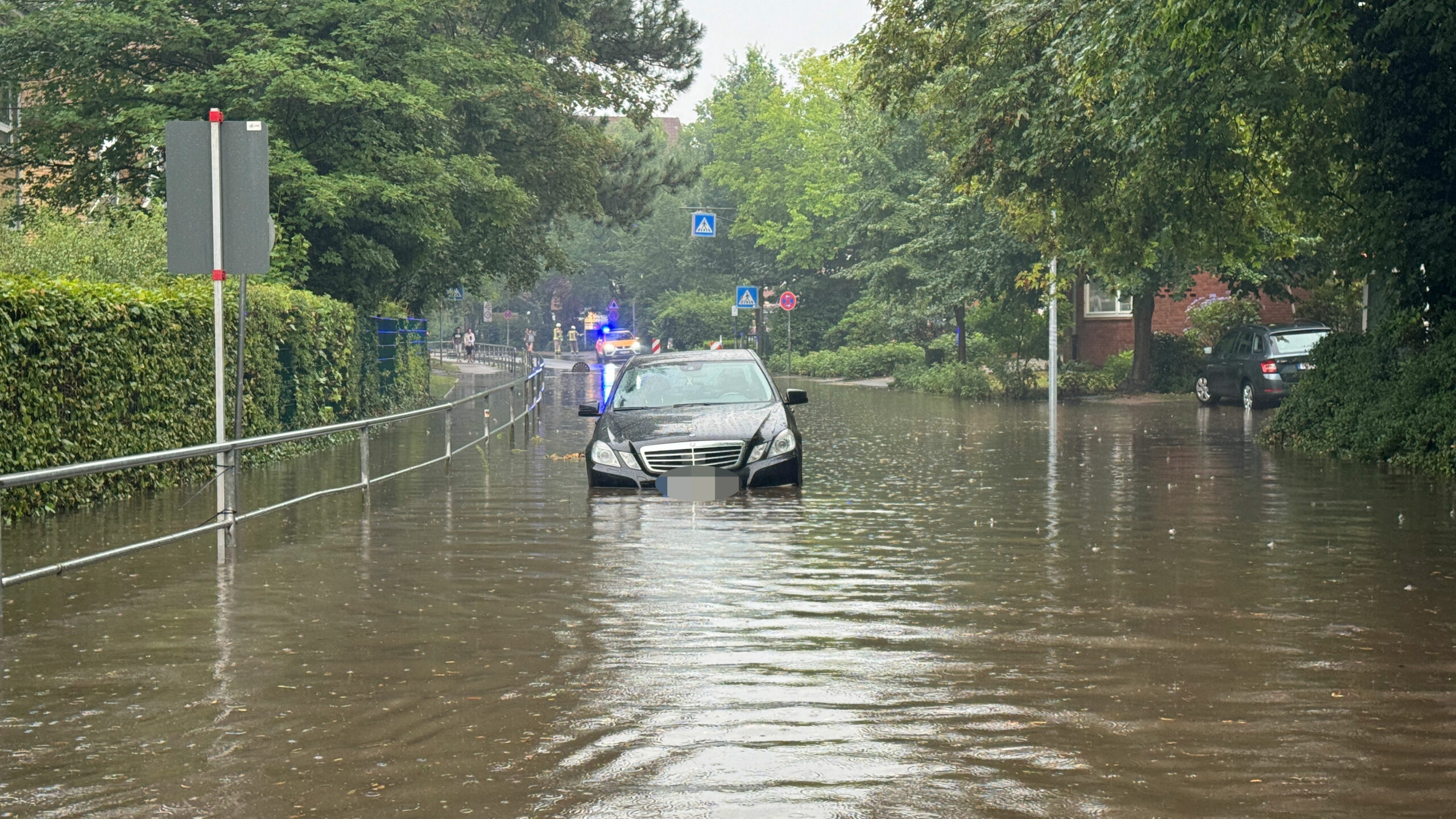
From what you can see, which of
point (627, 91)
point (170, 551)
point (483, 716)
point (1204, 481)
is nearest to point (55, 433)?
point (170, 551)

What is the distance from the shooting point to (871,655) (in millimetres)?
7742

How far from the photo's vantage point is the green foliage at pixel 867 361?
59.6 m

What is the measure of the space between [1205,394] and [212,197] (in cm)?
2592

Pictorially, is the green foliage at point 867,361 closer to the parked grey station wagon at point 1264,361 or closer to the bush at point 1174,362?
the bush at point 1174,362

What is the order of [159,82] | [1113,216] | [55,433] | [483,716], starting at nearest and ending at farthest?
[483,716], [55,433], [1113,216], [159,82]

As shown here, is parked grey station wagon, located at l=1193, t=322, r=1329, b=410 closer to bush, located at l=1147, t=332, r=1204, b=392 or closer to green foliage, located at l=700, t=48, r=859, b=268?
bush, located at l=1147, t=332, r=1204, b=392

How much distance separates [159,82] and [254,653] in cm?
2022

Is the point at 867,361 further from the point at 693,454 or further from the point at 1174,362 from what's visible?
the point at 693,454

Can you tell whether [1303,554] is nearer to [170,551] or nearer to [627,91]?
[170,551]

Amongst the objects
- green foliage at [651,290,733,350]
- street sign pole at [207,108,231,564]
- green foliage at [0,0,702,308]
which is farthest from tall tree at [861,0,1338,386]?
green foliage at [651,290,733,350]

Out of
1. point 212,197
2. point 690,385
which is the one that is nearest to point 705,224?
point 690,385

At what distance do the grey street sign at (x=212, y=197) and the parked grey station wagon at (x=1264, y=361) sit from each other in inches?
880

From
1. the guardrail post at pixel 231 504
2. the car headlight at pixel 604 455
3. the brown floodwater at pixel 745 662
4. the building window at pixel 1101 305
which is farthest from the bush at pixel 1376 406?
the building window at pixel 1101 305

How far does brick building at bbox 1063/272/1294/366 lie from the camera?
4709 centimetres
